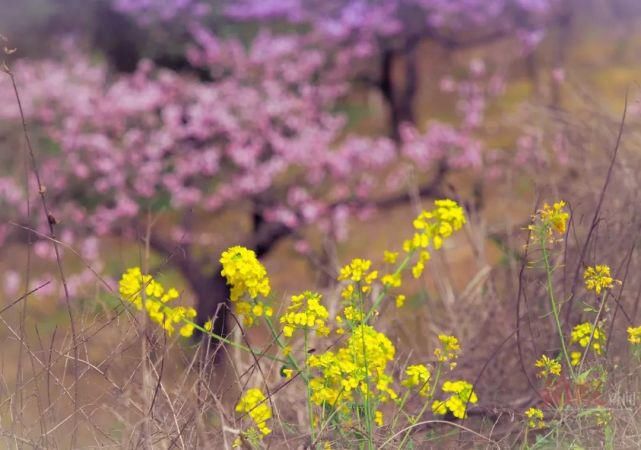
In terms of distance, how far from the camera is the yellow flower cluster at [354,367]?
6.99 feet

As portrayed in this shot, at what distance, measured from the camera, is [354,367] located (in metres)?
2.12

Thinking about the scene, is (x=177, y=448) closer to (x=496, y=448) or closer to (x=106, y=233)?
(x=496, y=448)

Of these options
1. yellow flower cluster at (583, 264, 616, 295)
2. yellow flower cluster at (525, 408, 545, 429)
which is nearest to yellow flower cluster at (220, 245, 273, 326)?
yellow flower cluster at (525, 408, 545, 429)

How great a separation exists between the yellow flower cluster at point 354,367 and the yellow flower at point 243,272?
0.21 meters

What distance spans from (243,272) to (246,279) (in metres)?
0.05

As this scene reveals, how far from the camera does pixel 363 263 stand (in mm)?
2293

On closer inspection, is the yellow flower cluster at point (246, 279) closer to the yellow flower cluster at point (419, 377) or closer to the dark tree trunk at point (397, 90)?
the yellow flower cluster at point (419, 377)

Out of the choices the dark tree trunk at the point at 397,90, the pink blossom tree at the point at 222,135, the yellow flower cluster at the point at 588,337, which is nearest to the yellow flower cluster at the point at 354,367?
the yellow flower cluster at the point at 588,337

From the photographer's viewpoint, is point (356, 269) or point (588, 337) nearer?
point (356, 269)

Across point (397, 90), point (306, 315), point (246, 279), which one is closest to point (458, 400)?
point (306, 315)

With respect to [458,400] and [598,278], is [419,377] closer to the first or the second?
[458,400]

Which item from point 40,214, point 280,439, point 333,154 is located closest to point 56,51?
point 40,214

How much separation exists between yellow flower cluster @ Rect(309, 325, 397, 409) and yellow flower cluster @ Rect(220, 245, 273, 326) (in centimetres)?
20

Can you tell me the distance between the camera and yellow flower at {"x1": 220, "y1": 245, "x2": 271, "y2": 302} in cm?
217
